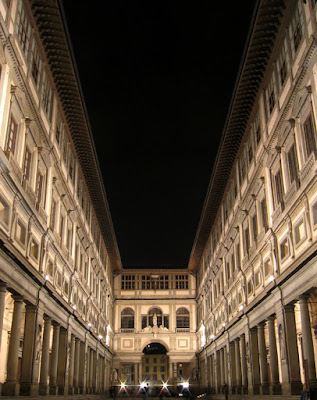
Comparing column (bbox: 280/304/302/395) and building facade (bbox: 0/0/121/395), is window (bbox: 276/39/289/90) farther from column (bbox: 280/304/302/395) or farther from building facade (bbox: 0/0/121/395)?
column (bbox: 280/304/302/395)

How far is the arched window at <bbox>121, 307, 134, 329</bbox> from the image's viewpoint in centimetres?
8081

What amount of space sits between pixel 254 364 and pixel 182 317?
140 ft

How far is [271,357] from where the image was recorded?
33.7m

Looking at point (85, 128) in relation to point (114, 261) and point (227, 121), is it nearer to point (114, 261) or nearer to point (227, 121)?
point (227, 121)

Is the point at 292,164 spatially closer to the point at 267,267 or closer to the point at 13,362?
the point at 267,267

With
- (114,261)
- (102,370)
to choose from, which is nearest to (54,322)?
(102,370)

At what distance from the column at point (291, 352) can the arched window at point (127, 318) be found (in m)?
53.2

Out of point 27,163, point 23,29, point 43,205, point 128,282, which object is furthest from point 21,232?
point 128,282

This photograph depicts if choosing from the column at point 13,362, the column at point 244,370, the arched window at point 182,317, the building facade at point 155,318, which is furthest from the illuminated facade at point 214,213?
the arched window at point 182,317

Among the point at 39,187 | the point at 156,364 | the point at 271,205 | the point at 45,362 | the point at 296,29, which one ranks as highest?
the point at 296,29

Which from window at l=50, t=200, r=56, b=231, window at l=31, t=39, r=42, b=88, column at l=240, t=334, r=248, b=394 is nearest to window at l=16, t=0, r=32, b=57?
window at l=31, t=39, r=42, b=88

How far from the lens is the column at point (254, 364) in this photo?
38188 millimetres

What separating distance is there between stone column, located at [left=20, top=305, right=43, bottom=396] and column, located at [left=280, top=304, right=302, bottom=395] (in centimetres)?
1443

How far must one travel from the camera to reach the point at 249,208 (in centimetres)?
3966
